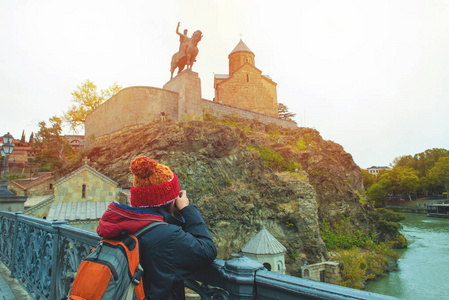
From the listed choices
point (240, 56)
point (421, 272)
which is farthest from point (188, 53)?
point (421, 272)

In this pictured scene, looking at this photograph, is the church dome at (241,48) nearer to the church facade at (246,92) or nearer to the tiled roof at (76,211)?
the church facade at (246,92)

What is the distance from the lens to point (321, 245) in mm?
18781

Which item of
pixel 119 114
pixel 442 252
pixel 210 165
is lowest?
pixel 442 252

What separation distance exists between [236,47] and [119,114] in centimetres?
2750

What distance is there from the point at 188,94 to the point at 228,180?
6865 millimetres

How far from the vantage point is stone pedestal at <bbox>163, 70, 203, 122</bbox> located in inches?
754

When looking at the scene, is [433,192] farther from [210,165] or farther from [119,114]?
[119,114]

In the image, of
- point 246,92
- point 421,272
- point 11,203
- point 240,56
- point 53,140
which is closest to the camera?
point 11,203

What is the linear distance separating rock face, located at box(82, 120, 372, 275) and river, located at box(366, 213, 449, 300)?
7.10 m

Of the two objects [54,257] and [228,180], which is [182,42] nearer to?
[228,180]

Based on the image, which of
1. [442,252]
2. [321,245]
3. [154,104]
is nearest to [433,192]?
[442,252]

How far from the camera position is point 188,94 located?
63.3 feet

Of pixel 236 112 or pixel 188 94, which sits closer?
pixel 188 94

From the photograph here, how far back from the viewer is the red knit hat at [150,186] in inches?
73.1
